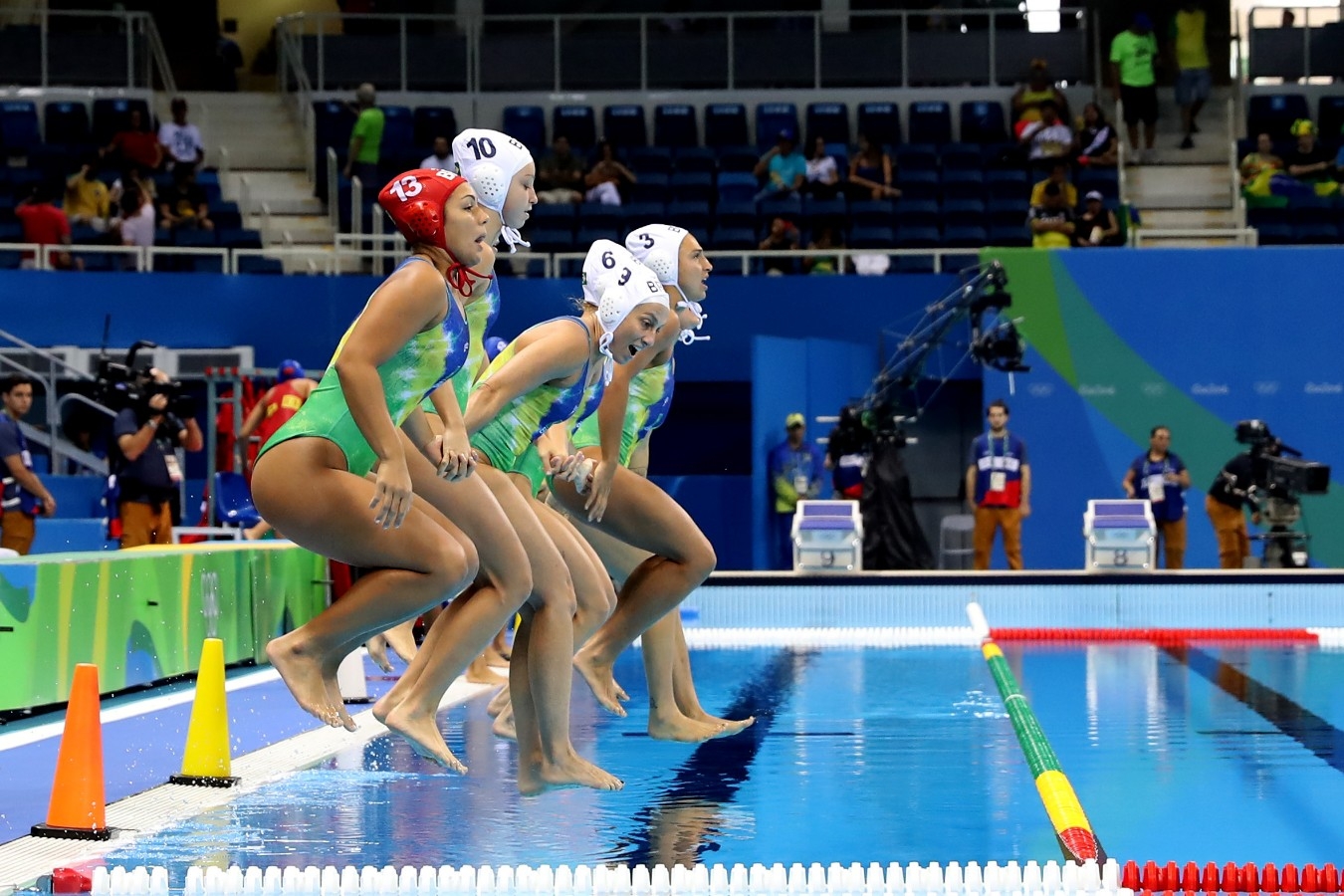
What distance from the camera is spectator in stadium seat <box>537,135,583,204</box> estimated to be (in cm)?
1712

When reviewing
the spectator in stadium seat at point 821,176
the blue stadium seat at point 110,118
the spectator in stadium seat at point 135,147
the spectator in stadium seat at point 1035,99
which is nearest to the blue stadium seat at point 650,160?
the spectator in stadium seat at point 821,176

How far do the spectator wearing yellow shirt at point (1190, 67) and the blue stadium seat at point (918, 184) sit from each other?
10.5ft

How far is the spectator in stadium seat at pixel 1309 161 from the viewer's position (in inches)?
675

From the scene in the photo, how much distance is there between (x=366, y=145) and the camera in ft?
57.6

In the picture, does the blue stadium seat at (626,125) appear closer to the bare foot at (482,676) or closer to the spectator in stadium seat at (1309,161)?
the spectator in stadium seat at (1309,161)

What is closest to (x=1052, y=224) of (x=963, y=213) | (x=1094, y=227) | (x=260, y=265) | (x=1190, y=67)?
(x=1094, y=227)

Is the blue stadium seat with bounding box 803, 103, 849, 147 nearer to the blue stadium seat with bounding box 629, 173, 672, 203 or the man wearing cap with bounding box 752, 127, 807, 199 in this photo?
the man wearing cap with bounding box 752, 127, 807, 199

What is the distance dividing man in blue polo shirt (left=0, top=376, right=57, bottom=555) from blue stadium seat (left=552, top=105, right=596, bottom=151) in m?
8.12

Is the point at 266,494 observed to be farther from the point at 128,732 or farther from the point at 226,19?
the point at 226,19

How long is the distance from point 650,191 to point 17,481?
784 centimetres

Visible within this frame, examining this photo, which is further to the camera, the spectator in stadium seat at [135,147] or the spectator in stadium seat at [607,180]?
the spectator in stadium seat at [135,147]

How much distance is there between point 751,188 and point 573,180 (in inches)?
65.4

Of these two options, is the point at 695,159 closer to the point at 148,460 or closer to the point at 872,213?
the point at 872,213

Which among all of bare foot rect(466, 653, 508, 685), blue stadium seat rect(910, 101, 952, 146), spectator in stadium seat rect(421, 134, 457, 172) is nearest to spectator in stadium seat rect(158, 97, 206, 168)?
spectator in stadium seat rect(421, 134, 457, 172)
